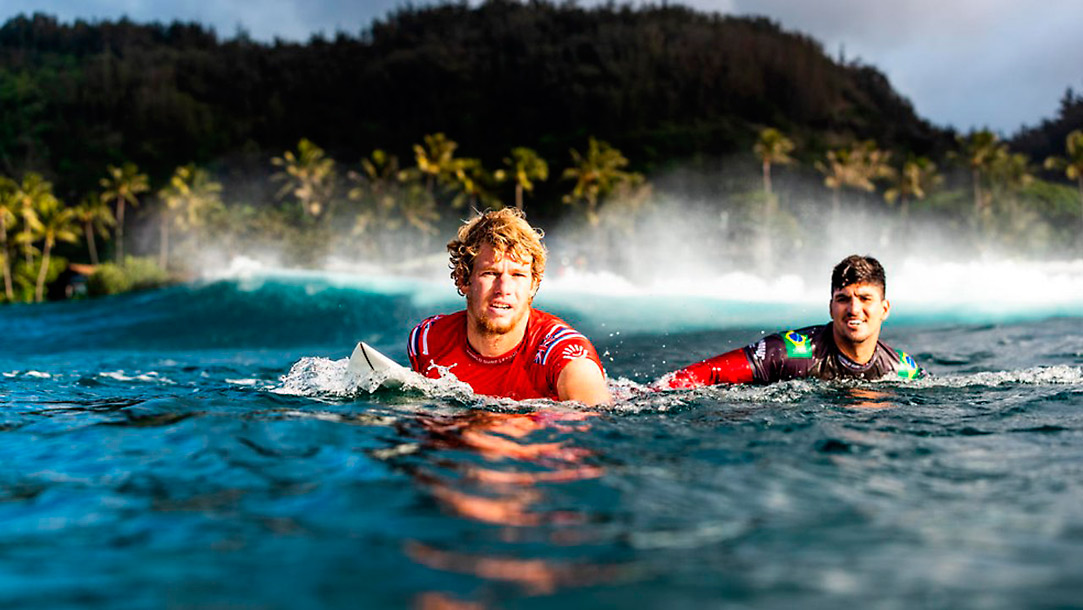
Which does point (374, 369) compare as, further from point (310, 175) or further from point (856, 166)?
point (310, 175)

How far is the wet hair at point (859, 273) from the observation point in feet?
25.9

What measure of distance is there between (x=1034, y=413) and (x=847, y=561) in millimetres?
4466

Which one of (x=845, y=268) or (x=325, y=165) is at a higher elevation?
(x=325, y=165)

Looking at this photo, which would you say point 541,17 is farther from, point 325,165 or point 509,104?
point 325,165

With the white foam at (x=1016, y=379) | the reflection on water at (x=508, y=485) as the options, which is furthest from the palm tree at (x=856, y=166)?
the reflection on water at (x=508, y=485)

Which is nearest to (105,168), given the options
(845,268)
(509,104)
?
(509,104)

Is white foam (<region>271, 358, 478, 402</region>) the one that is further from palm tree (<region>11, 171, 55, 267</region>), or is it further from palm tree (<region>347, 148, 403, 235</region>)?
palm tree (<region>347, 148, 403, 235</region>)


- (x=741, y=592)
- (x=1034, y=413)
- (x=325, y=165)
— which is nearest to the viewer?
(x=741, y=592)

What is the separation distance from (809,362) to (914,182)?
71756 millimetres

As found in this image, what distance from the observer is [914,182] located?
74.2 meters

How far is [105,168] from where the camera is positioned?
12369cm

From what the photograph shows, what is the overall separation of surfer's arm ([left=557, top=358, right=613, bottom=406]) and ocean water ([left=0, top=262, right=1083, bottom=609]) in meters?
0.11

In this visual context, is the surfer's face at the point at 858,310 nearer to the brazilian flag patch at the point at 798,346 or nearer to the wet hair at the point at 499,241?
the brazilian flag patch at the point at 798,346

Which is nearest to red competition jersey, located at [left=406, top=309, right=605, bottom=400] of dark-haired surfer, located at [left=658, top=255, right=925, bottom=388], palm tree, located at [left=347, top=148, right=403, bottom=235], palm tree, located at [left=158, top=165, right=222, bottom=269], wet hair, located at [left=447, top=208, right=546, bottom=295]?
wet hair, located at [left=447, top=208, right=546, bottom=295]
